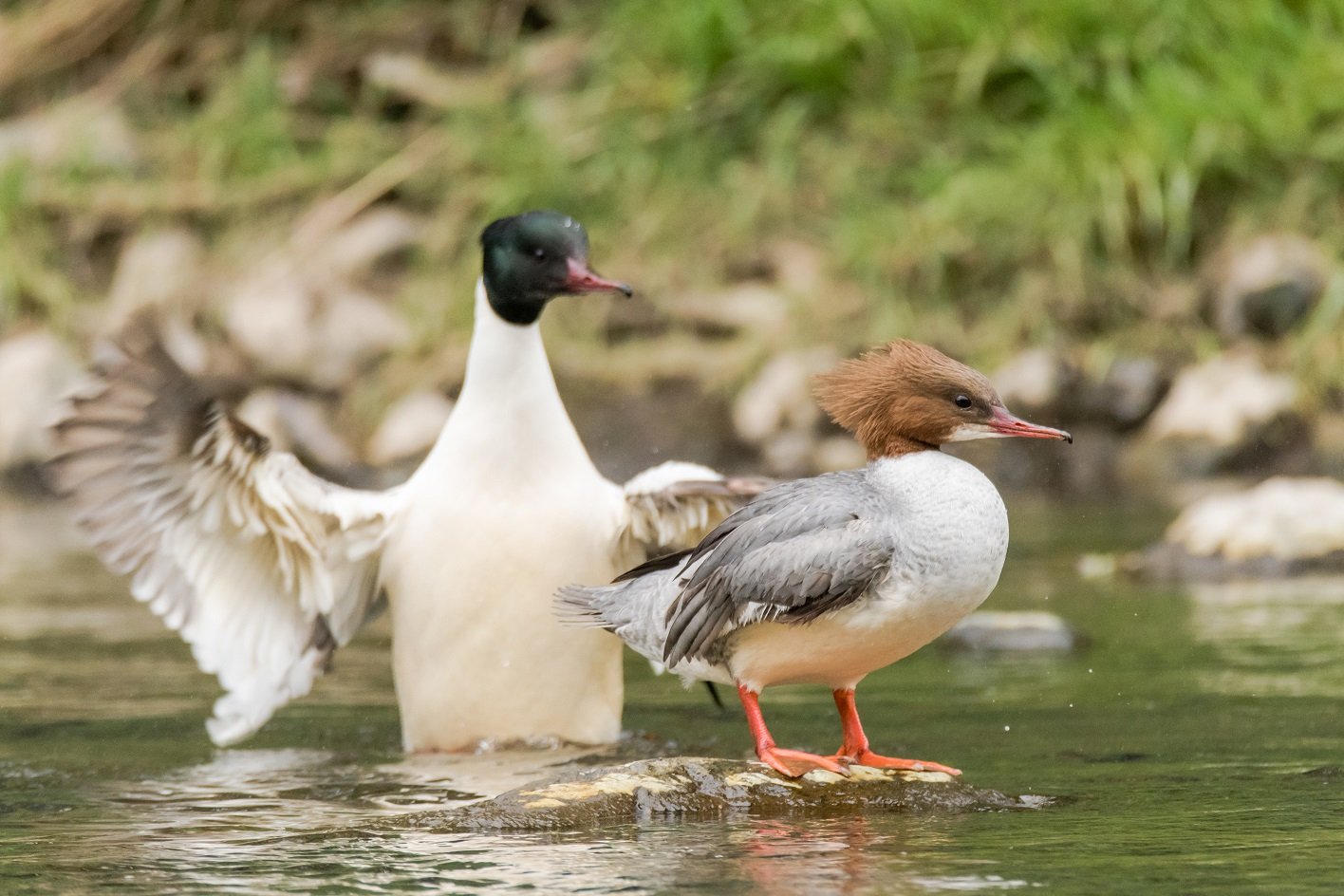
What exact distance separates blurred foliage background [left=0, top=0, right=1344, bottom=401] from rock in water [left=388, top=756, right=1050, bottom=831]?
6.95m

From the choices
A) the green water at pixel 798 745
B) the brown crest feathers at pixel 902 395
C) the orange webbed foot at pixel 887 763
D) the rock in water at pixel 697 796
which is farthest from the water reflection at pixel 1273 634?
the brown crest feathers at pixel 902 395

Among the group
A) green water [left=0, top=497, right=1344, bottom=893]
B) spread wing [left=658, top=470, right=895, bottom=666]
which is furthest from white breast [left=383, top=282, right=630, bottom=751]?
spread wing [left=658, top=470, right=895, bottom=666]

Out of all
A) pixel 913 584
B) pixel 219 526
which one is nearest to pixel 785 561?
pixel 913 584

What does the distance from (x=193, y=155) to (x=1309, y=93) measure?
792 centimetres

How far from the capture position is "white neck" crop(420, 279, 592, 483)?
213 inches

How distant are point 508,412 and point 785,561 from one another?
1.37 meters

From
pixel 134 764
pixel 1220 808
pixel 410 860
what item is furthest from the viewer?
pixel 134 764

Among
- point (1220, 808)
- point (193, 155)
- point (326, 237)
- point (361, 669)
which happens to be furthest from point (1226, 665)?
point (193, 155)

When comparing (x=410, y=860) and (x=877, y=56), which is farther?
(x=877, y=56)

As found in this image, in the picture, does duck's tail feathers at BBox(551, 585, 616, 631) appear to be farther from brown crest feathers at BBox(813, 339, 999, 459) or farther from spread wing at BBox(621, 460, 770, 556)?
brown crest feathers at BBox(813, 339, 999, 459)

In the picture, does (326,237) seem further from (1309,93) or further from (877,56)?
(1309,93)

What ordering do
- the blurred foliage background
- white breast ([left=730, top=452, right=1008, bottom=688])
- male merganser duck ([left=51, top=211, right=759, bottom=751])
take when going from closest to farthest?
1. white breast ([left=730, top=452, right=1008, bottom=688])
2. male merganser duck ([left=51, top=211, right=759, bottom=751])
3. the blurred foliage background

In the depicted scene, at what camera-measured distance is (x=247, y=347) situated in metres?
12.9

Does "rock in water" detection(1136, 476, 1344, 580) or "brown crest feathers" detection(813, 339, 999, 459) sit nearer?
"brown crest feathers" detection(813, 339, 999, 459)
